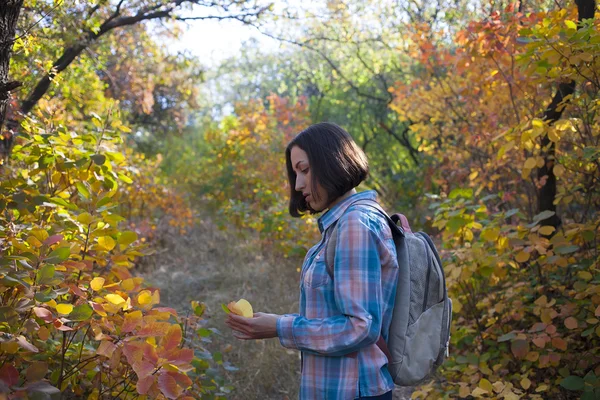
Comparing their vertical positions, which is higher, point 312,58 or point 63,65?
point 312,58

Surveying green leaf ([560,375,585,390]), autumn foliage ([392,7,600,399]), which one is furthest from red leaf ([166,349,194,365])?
green leaf ([560,375,585,390])

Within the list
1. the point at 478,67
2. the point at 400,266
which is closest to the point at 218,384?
the point at 400,266

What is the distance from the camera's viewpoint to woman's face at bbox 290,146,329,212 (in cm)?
178

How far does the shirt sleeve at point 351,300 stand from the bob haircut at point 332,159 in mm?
156

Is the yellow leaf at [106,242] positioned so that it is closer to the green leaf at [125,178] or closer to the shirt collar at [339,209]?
the green leaf at [125,178]

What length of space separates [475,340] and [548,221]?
0.94m

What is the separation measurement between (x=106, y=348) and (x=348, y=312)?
78 centimetres

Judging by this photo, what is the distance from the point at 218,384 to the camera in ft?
9.68

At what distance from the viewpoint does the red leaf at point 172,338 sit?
1.83m

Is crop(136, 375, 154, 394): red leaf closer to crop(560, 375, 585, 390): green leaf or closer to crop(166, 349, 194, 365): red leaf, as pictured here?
crop(166, 349, 194, 365): red leaf

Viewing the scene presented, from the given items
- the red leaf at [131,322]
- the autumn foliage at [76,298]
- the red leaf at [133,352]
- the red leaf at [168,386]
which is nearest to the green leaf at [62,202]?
the autumn foliage at [76,298]

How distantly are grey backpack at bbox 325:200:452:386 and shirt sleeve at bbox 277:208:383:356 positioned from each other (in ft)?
0.27

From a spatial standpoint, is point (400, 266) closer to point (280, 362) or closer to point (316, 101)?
point (280, 362)

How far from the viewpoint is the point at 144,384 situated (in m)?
1.70
